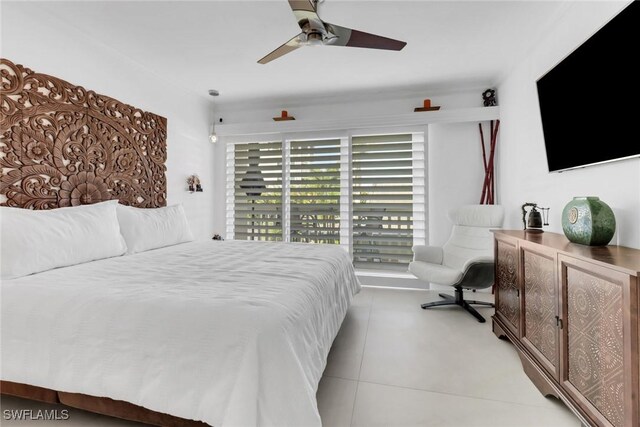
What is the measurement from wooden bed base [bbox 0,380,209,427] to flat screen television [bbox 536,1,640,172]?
2.61 m

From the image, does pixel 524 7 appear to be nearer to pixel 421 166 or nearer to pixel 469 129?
pixel 469 129

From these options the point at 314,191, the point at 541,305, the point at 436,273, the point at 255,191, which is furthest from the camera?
the point at 255,191

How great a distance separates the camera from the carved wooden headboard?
2.21 metres

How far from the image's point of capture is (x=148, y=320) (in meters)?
1.30

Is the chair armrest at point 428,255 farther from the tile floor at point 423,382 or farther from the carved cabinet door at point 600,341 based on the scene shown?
the carved cabinet door at point 600,341

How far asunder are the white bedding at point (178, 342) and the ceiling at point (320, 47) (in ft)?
6.83

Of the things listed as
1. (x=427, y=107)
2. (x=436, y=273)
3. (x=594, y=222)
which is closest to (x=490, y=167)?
(x=427, y=107)

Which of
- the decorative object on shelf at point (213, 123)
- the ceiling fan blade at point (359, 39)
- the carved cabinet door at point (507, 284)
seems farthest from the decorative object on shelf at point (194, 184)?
the carved cabinet door at point (507, 284)

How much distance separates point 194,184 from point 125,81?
1.44m

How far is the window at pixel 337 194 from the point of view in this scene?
13.5 ft

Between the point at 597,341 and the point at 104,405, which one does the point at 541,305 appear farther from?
the point at 104,405

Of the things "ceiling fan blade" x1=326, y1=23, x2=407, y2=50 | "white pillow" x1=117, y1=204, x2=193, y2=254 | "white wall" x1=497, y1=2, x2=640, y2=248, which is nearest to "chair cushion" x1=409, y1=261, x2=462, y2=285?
"white wall" x1=497, y1=2, x2=640, y2=248

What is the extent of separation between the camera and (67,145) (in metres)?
2.55

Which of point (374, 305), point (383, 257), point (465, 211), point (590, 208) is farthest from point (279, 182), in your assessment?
point (590, 208)
